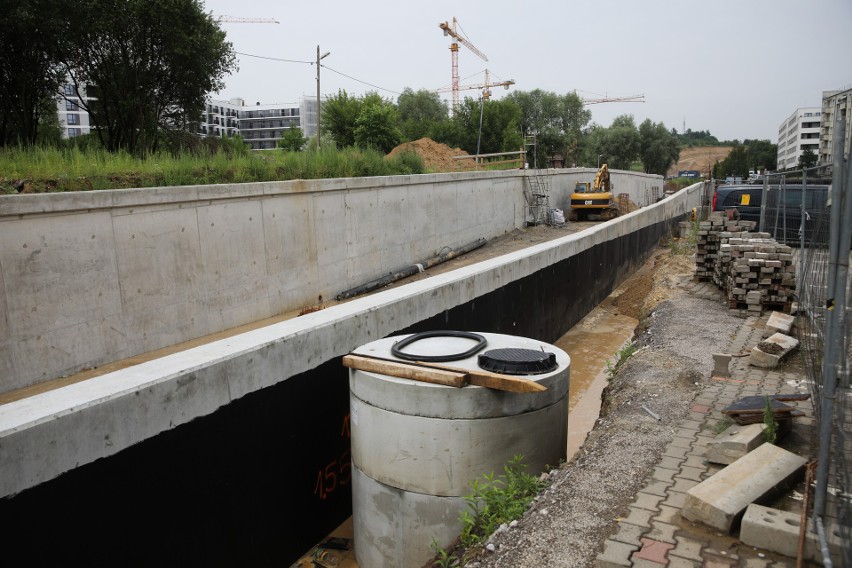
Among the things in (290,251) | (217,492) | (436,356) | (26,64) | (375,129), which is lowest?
(217,492)

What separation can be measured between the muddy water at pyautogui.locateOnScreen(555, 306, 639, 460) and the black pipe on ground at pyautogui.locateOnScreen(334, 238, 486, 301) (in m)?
7.09

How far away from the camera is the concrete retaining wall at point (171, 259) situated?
1042 centimetres

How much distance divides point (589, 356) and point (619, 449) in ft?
23.6

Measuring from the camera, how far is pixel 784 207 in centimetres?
1112

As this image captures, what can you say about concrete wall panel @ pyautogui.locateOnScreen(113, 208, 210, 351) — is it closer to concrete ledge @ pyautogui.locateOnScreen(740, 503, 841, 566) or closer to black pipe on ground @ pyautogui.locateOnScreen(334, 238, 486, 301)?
black pipe on ground @ pyautogui.locateOnScreen(334, 238, 486, 301)

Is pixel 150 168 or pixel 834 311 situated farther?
pixel 150 168

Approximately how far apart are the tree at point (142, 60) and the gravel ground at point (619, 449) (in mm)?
21606

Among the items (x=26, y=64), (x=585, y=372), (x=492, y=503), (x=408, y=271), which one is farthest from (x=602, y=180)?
(x=492, y=503)

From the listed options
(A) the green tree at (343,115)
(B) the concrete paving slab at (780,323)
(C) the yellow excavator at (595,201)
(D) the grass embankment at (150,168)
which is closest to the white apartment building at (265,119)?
(A) the green tree at (343,115)

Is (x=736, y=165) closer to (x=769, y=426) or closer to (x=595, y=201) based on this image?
(x=595, y=201)

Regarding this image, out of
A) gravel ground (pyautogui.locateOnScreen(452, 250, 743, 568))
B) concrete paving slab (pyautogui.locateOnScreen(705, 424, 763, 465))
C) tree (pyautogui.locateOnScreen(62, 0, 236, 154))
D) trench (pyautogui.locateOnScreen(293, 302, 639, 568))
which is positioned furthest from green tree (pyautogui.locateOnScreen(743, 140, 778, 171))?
concrete paving slab (pyautogui.locateOnScreen(705, 424, 763, 465))

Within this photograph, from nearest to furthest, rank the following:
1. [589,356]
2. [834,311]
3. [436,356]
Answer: [834,311] → [436,356] → [589,356]

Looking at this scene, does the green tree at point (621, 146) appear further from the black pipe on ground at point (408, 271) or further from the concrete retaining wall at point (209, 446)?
the concrete retaining wall at point (209, 446)

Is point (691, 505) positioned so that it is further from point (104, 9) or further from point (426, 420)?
point (104, 9)
